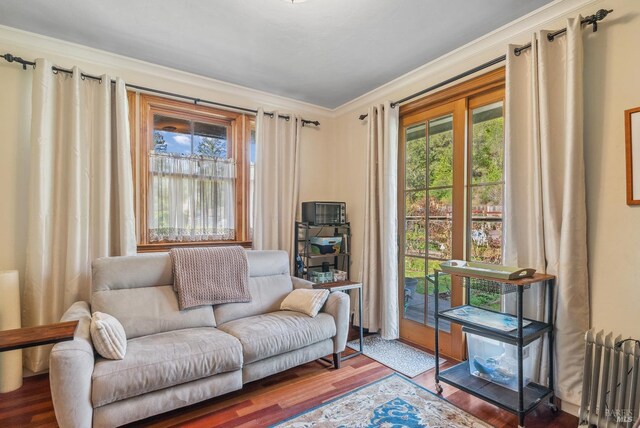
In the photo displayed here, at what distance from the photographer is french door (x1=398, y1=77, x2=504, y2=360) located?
250cm

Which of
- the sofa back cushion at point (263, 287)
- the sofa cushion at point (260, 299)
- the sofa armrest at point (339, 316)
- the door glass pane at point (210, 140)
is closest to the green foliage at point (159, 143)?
the door glass pane at point (210, 140)

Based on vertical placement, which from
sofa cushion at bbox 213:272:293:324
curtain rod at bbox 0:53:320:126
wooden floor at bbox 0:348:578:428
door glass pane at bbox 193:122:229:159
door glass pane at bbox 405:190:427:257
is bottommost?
wooden floor at bbox 0:348:578:428

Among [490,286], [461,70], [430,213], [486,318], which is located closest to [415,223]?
[430,213]

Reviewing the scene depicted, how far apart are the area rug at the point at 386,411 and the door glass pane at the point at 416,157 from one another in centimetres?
176

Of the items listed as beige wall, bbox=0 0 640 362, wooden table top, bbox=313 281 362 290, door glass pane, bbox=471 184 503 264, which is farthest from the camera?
wooden table top, bbox=313 281 362 290

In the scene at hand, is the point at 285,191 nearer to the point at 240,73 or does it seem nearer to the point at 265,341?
the point at 240,73

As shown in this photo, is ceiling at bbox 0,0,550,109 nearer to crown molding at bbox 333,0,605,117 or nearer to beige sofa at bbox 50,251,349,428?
crown molding at bbox 333,0,605,117

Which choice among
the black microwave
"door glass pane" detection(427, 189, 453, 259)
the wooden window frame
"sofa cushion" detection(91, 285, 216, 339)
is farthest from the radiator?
the wooden window frame

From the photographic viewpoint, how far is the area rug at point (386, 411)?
1.87m

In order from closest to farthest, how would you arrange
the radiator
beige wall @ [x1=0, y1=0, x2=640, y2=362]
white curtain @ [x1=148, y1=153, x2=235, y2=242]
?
the radiator, beige wall @ [x1=0, y1=0, x2=640, y2=362], white curtain @ [x1=148, y1=153, x2=235, y2=242]

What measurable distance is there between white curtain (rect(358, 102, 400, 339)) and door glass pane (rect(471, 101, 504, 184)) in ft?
2.37

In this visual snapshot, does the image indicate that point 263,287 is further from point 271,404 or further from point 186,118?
point 186,118

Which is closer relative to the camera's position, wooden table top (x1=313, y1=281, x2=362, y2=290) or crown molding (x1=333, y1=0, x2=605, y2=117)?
crown molding (x1=333, y1=0, x2=605, y2=117)

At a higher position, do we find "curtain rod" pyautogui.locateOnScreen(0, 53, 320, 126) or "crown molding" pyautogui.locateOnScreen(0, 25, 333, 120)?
"crown molding" pyautogui.locateOnScreen(0, 25, 333, 120)
